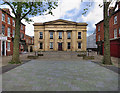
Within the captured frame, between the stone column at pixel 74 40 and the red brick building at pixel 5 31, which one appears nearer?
the red brick building at pixel 5 31

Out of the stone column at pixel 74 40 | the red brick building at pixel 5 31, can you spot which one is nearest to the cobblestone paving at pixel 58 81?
the red brick building at pixel 5 31

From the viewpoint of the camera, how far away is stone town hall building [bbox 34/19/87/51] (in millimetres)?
28359

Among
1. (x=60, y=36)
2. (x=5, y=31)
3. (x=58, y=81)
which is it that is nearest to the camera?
(x=58, y=81)

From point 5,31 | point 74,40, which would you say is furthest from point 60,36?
point 5,31

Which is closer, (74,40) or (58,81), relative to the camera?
(58,81)

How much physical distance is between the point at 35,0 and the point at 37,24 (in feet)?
73.5

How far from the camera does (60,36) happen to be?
2886 cm

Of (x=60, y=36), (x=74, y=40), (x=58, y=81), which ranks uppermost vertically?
(x=60, y=36)

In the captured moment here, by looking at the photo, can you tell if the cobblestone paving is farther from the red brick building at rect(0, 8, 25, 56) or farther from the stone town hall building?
the stone town hall building

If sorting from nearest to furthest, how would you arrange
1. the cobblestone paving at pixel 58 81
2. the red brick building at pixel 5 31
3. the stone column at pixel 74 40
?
the cobblestone paving at pixel 58 81
the red brick building at pixel 5 31
the stone column at pixel 74 40

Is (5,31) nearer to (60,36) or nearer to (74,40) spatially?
(60,36)

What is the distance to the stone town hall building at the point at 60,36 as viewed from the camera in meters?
28.4

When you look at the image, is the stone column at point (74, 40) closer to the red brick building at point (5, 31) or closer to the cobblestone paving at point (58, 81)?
the red brick building at point (5, 31)

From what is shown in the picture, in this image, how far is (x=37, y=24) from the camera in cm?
2886
